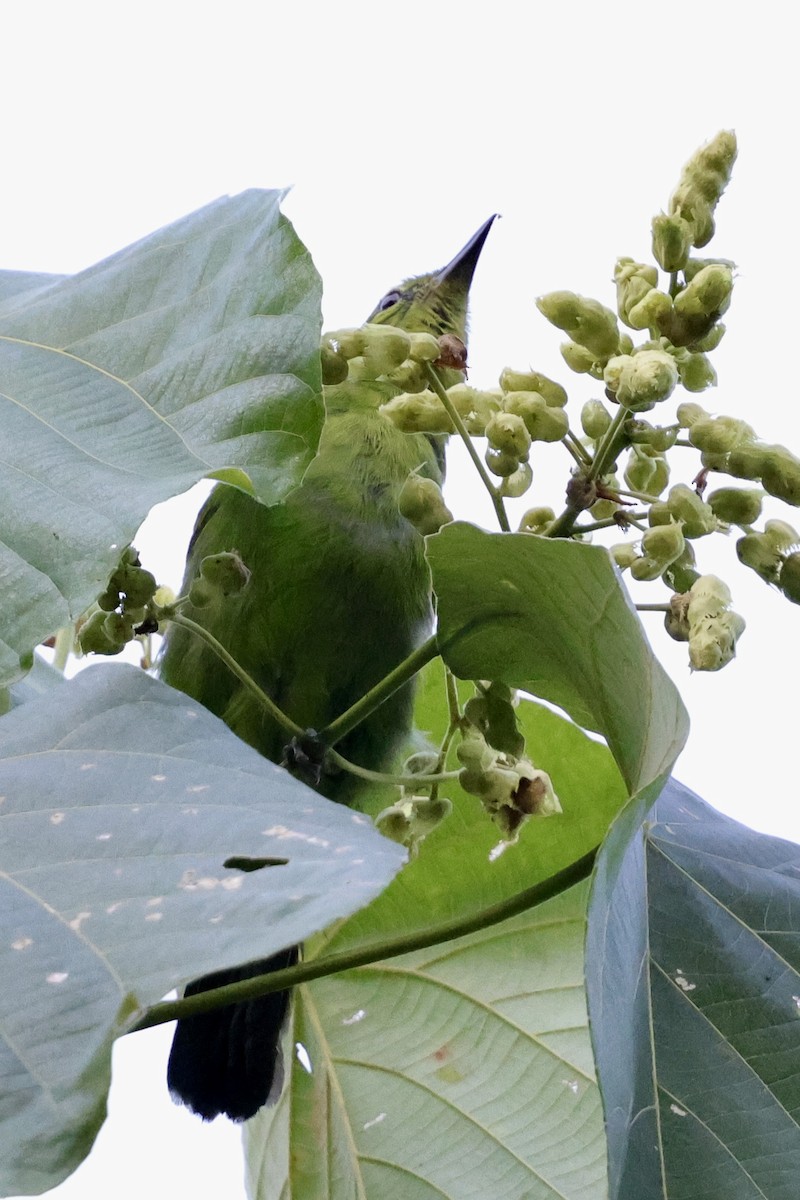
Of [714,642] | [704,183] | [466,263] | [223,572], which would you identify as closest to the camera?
[714,642]

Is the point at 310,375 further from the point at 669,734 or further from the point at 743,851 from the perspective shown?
the point at 743,851

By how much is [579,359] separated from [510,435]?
9cm

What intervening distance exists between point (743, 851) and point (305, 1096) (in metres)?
0.70

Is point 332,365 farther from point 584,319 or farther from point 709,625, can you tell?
point 709,625

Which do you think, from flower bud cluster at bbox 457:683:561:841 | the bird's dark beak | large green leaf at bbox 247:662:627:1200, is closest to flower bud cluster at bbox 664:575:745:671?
flower bud cluster at bbox 457:683:561:841

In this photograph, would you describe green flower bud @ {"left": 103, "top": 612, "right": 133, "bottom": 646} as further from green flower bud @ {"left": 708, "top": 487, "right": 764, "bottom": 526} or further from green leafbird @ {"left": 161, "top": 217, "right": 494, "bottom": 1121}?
green leafbird @ {"left": 161, "top": 217, "right": 494, "bottom": 1121}

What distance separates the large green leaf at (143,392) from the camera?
951 millimetres

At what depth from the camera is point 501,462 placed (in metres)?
1.09

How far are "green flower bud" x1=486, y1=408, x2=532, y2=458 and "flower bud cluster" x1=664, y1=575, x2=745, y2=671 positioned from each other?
17cm

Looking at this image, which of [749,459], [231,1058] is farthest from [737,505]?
[231,1058]

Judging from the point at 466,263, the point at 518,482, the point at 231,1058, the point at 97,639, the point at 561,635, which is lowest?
the point at 231,1058

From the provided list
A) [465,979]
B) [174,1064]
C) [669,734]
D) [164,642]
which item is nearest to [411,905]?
[465,979]

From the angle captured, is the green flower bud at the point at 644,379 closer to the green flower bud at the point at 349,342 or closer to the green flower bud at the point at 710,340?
the green flower bud at the point at 710,340

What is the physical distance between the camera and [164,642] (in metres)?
2.03
